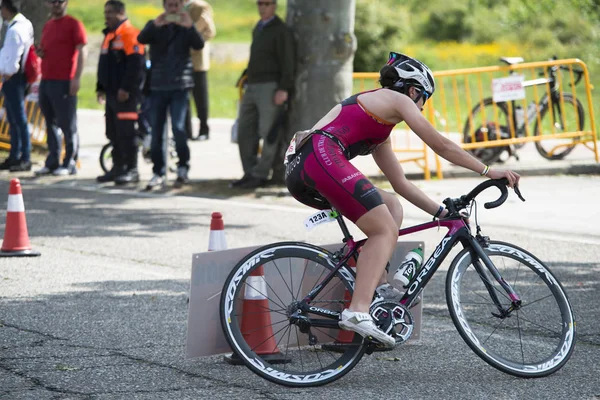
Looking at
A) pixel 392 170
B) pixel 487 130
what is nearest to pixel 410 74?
pixel 392 170

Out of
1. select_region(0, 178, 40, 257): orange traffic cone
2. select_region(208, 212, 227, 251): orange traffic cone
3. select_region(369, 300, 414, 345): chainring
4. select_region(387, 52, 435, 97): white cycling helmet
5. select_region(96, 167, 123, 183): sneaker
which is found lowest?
select_region(96, 167, 123, 183): sneaker

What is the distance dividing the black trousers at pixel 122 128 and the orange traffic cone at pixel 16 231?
14.3ft

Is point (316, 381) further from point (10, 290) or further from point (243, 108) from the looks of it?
point (243, 108)

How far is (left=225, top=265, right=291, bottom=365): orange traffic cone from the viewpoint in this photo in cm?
578

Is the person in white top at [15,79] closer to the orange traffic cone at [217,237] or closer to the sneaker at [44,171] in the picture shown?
the sneaker at [44,171]

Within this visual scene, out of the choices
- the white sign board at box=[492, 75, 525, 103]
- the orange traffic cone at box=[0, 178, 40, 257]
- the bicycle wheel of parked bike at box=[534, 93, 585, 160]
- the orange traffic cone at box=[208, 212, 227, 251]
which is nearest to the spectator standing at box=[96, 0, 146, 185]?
the orange traffic cone at box=[0, 178, 40, 257]

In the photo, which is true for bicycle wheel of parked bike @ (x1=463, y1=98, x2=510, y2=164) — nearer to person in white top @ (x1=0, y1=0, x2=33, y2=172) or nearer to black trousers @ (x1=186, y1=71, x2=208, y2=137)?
black trousers @ (x1=186, y1=71, x2=208, y2=137)

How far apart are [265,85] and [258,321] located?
7289mm

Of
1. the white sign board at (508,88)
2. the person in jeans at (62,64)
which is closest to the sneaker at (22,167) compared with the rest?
the person in jeans at (62,64)

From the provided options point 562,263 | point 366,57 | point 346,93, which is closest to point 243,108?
point 346,93

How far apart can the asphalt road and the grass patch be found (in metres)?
12.1

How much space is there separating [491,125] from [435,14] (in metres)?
40.0

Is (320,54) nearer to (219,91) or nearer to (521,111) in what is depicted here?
(521,111)

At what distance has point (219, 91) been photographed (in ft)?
100
